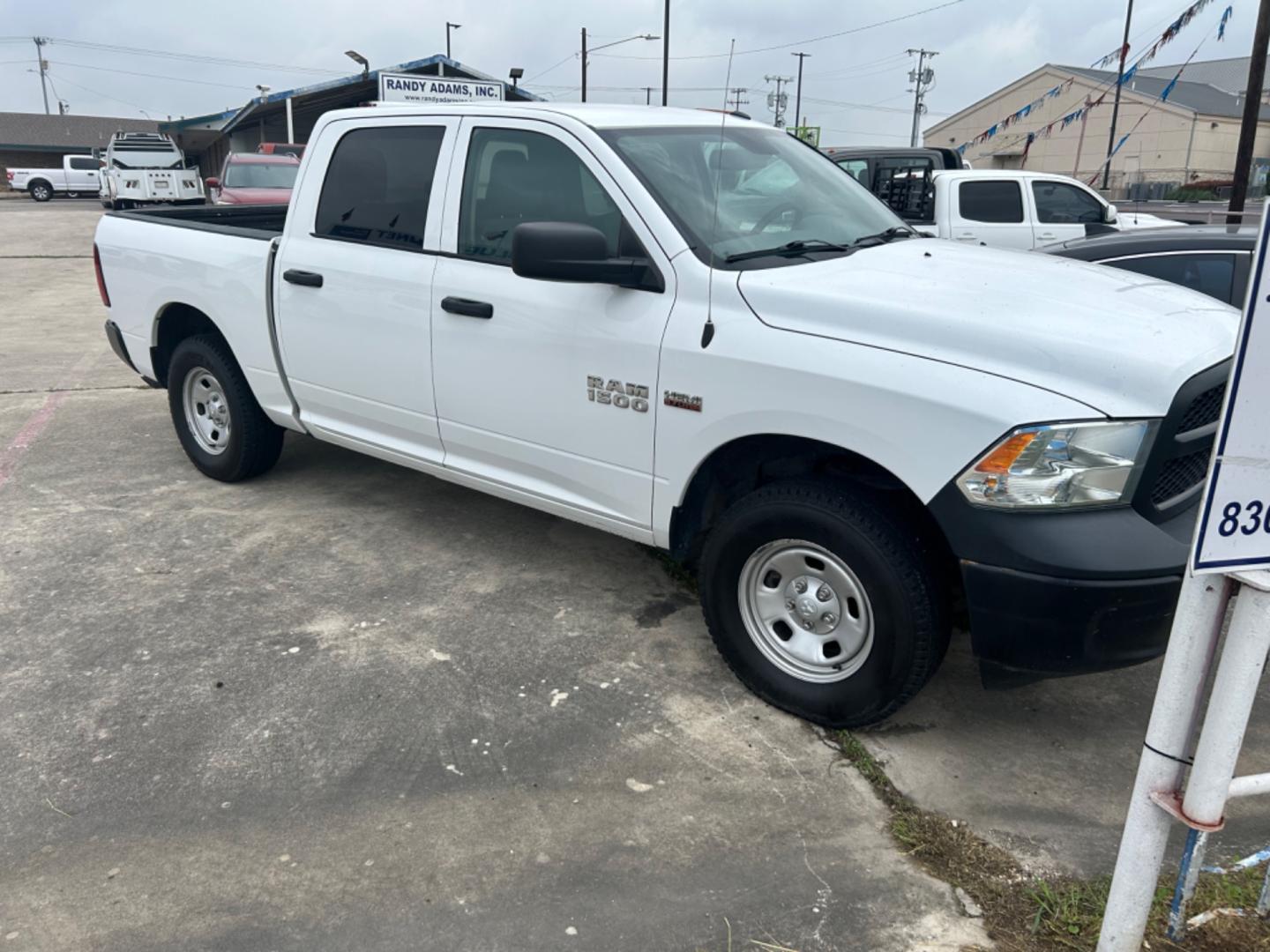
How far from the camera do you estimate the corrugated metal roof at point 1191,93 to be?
41253 millimetres

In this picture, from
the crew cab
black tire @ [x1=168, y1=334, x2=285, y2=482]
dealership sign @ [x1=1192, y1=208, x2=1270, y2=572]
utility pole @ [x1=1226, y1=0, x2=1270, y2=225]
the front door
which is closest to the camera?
dealership sign @ [x1=1192, y1=208, x2=1270, y2=572]

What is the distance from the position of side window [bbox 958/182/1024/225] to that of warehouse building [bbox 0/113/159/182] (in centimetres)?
5889

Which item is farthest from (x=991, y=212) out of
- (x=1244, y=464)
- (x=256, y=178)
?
(x=256, y=178)

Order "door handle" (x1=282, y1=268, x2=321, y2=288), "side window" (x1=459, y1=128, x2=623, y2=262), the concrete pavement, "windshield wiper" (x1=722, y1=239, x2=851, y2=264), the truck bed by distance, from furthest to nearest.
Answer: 1. the truck bed
2. "door handle" (x1=282, y1=268, x2=321, y2=288)
3. "side window" (x1=459, y1=128, x2=623, y2=262)
4. "windshield wiper" (x1=722, y1=239, x2=851, y2=264)
5. the concrete pavement

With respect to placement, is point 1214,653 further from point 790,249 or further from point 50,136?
point 50,136

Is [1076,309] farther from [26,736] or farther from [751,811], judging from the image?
[26,736]

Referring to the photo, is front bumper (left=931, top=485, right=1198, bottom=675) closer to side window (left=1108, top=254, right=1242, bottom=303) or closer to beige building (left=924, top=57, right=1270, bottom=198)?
side window (left=1108, top=254, right=1242, bottom=303)

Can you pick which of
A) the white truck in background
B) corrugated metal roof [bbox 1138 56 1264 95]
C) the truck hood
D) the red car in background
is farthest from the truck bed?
corrugated metal roof [bbox 1138 56 1264 95]

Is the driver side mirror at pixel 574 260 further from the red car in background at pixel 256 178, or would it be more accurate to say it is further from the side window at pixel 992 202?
the red car in background at pixel 256 178

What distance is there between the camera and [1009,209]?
37.5ft

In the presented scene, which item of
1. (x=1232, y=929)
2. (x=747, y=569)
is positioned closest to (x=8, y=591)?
(x=747, y=569)

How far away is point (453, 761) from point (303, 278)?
99.1 inches

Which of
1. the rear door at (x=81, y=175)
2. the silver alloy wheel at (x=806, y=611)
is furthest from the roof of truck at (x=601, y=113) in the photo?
the rear door at (x=81, y=175)

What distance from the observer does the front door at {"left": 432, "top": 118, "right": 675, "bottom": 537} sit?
351 cm
